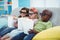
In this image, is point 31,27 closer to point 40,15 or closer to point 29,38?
point 40,15

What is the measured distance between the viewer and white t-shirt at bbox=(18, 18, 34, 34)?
178 cm

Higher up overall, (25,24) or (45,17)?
(45,17)

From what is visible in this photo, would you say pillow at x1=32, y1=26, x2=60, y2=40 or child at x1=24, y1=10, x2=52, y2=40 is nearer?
pillow at x1=32, y1=26, x2=60, y2=40

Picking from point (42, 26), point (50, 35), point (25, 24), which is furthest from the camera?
point (25, 24)

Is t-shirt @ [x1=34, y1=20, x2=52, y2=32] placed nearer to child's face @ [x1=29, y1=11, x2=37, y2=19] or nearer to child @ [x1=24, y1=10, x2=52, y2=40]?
child @ [x1=24, y1=10, x2=52, y2=40]

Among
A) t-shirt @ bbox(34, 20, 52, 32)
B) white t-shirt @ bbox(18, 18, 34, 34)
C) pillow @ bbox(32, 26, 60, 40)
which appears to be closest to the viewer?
pillow @ bbox(32, 26, 60, 40)

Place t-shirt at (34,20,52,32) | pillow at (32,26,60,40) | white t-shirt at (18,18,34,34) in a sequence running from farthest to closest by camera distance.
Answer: white t-shirt at (18,18,34,34) < t-shirt at (34,20,52,32) < pillow at (32,26,60,40)

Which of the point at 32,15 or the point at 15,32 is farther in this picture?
the point at 32,15

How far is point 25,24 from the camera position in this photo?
1.83m

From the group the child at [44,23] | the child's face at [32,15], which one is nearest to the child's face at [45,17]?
the child at [44,23]

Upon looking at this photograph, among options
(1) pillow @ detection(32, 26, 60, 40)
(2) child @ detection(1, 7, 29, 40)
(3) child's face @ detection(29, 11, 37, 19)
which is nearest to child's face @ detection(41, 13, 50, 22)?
(3) child's face @ detection(29, 11, 37, 19)

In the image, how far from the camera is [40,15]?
1.82 m

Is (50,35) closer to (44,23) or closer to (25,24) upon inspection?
(44,23)

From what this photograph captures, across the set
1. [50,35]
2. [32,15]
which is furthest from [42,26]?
[50,35]
